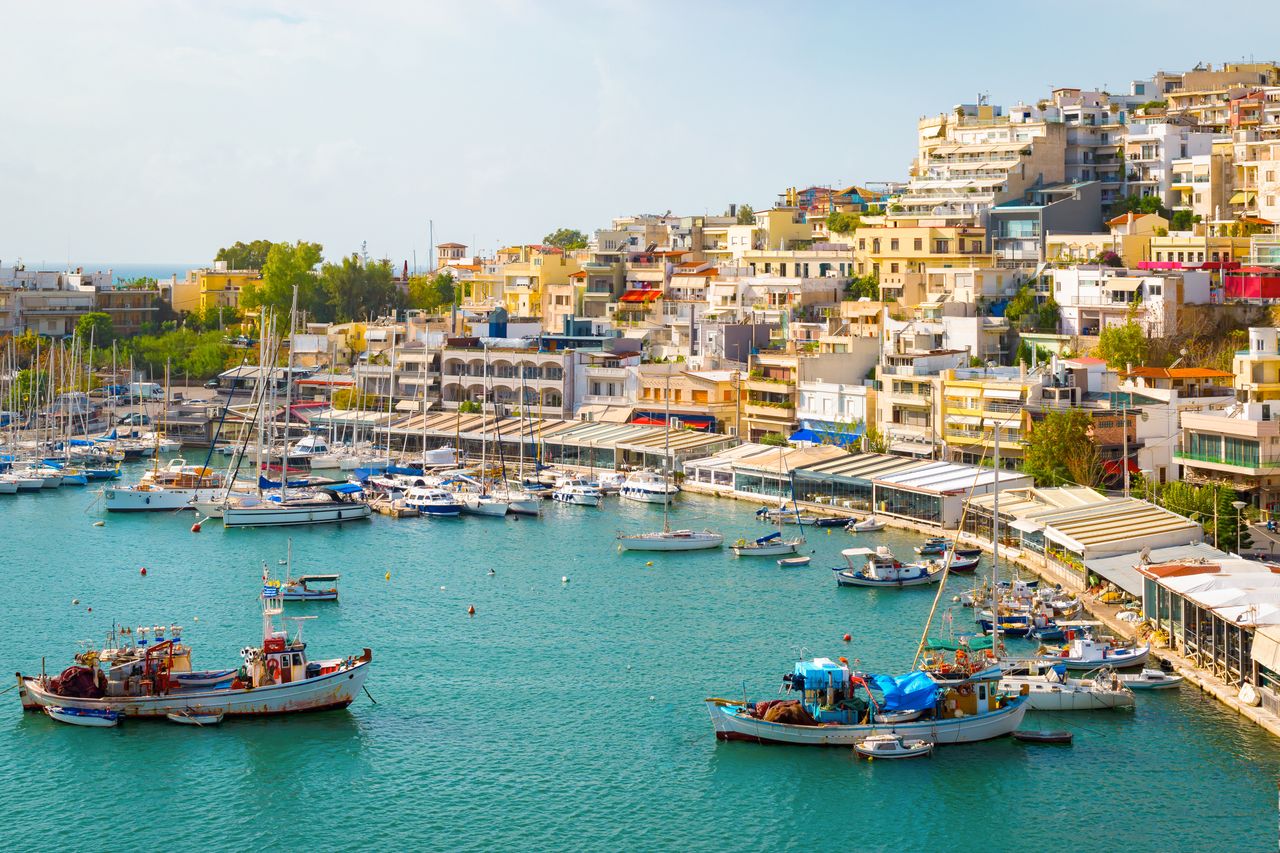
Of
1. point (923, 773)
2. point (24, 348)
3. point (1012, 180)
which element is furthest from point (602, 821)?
point (24, 348)

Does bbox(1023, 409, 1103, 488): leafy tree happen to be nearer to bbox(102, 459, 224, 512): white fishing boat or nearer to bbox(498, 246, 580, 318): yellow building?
bbox(102, 459, 224, 512): white fishing boat

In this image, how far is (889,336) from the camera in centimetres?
6475

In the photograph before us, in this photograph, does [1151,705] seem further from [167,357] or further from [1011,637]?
[167,357]

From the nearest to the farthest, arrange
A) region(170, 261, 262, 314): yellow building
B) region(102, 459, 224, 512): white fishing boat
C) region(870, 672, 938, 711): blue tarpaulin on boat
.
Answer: region(870, 672, 938, 711): blue tarpaulin on boat → region(102, 459, 224, 512): white fishing boat → region(170, 261, 262, 314): yellow building

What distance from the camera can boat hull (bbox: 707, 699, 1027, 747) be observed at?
2994 cm

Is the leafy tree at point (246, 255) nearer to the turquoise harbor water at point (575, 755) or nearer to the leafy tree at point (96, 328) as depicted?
the leafy tree at point (96, 328)

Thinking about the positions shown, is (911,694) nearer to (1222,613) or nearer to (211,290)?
(1222,613)

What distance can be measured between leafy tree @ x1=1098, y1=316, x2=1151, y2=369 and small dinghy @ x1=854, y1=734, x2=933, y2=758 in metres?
30.8

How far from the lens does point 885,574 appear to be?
42812mm

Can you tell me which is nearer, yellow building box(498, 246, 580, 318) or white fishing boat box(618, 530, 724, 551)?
white fishing boat box(618, 530, 724, 551)

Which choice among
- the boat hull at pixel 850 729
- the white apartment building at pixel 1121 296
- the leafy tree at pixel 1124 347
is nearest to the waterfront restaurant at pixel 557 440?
the white apartment building at pixel 1121 296

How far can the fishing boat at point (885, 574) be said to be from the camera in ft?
140

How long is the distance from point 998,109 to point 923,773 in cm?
6343

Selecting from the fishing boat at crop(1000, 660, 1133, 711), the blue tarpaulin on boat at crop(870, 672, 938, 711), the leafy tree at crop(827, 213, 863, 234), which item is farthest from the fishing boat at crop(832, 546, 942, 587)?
the leafy tree at crop(827, 213, 863, 234)
